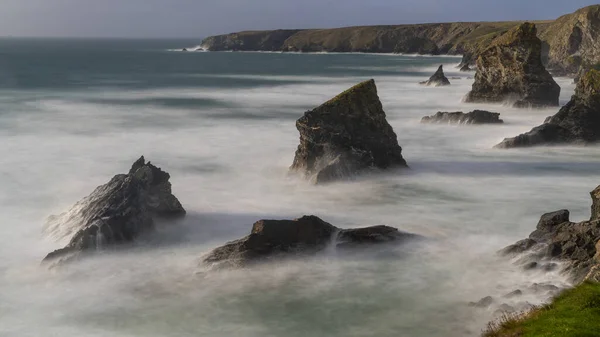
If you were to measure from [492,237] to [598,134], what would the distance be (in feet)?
68.3

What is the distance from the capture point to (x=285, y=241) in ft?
66.4

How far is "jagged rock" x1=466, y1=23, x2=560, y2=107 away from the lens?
58866 mm

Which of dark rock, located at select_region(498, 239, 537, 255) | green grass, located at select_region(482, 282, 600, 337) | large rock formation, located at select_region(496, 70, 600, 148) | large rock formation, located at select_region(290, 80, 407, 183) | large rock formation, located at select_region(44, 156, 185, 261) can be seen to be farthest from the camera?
large rock formation, located at select_region(496, 70, 600, 148)

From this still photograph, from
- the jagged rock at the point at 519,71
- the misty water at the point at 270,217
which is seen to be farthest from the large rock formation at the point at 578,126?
the jagged rock at the point at 519,71

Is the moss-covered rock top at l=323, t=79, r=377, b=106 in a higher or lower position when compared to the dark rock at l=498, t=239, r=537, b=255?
higher

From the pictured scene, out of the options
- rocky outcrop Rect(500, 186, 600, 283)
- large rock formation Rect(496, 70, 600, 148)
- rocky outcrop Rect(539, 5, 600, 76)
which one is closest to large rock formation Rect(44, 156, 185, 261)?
rocky outcrop Rect(500, 186, 600, 283)

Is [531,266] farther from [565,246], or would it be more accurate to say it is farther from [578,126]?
[578,126]

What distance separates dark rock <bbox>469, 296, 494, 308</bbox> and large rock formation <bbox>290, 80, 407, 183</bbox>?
1402 centimetres

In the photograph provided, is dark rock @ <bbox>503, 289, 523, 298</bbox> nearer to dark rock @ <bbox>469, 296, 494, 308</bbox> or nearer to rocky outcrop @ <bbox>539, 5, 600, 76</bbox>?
dark rock @ <bbox>469, 296, 494, 308</bbox>

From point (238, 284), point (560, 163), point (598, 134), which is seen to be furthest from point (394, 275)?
point (598, 134)

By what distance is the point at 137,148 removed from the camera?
43.0 m

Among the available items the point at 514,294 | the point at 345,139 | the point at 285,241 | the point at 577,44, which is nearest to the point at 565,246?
the point at 514,294

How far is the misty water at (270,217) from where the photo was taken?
16.7m

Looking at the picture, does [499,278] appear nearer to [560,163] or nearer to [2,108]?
[560,163]
